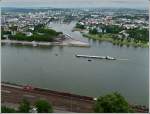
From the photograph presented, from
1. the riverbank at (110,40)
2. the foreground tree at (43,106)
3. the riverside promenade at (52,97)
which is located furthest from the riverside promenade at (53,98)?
the riverbank at (110,40)

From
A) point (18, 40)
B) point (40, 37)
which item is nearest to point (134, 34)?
point (40, 37)

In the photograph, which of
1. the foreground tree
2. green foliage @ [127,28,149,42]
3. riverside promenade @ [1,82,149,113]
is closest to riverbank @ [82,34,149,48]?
green foliage @ [127,28,149,42]

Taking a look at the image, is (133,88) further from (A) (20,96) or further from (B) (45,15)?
(B) (45,15)

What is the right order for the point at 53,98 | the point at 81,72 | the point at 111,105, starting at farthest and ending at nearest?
1. the point at 81,72
2. the point at 53,98
3. the point at 111,105

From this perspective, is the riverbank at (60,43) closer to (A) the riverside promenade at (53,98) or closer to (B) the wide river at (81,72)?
(B) the wide river at (81,72)

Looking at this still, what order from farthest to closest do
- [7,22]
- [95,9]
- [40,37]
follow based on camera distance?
[40,37]
[7,22]
[95,9]

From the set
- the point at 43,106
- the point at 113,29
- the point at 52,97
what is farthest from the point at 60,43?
the point at 52,97

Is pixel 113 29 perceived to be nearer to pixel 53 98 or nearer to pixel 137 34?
pixel 137 34

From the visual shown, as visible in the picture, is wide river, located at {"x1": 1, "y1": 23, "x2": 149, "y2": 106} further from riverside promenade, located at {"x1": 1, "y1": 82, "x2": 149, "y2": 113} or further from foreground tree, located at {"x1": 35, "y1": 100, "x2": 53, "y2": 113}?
foreground tree, located at {"x1": 35, "y1": 100, "x2": 53, "y2": 113}
